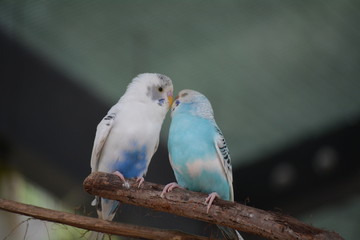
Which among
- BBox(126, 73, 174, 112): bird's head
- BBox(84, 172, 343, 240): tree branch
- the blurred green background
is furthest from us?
the blurred green background

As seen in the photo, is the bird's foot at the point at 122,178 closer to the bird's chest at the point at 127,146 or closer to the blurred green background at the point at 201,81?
the bird's chest at the point at 127,146

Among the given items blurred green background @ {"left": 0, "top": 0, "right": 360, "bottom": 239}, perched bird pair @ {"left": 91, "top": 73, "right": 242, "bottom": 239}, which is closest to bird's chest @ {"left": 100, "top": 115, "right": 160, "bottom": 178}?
perched bird pair @ {"left": 91, "top": 73, "right": 242, "bottom": 239}

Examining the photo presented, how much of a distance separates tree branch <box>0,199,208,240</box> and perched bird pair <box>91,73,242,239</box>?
0.28 metres

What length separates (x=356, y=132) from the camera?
475 cm

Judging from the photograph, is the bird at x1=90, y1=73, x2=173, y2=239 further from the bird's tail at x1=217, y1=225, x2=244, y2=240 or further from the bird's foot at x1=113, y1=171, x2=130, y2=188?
the bird's tail at x1=217, y1=225, x2=244, y2=240

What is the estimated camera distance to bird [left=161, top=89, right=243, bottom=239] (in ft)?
8.81

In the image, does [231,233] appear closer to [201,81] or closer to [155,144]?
[155,144]

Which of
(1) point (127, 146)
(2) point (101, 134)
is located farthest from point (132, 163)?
(2) point (101, 134)

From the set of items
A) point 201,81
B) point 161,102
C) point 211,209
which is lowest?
point 211,209

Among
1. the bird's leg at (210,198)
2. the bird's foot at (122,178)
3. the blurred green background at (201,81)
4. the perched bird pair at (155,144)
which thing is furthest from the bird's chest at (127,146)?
the blurred green background at (201,81)

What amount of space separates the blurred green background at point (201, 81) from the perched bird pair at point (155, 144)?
1426mm

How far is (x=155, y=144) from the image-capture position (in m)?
2.85

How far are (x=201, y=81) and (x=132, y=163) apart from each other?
76.8 inches

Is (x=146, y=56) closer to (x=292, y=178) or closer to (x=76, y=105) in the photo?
(x=76, y=105)
